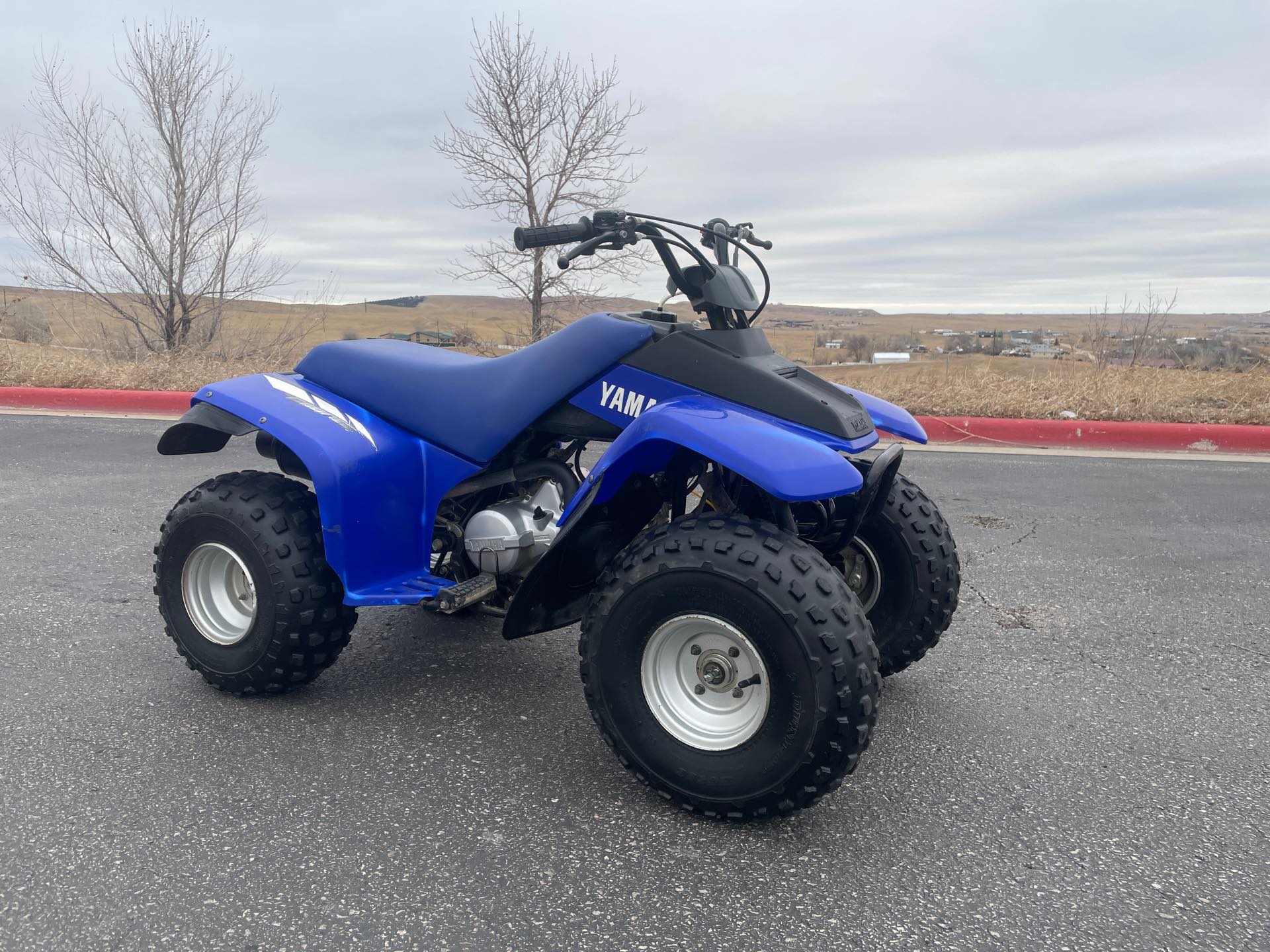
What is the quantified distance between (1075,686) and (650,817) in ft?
6.13

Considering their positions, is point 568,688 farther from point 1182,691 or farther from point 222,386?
point 1182,691

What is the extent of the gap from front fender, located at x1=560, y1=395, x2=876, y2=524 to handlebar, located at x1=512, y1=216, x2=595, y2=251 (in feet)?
1.93

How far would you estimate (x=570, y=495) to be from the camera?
11.1ft

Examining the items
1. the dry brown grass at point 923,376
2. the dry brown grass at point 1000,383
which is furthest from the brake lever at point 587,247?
the dry brown grass at point 1000,383

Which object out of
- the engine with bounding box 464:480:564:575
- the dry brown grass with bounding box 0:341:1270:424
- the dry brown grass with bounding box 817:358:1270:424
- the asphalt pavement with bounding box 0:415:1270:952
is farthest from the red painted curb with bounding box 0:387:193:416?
the engine with bounding box 464:480:564:575

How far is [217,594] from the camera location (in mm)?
3479

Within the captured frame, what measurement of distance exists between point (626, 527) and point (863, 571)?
94cm

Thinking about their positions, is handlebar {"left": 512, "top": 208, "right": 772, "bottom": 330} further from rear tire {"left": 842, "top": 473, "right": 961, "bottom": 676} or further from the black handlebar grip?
rear tire {"left": 842, "top": 473, "right": 961, "bottom": 676}

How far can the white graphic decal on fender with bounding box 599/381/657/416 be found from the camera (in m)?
2.91

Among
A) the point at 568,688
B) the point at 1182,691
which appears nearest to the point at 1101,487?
the point at 1182,691

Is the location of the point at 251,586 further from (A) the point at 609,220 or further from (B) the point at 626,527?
(A) the point at 609,220

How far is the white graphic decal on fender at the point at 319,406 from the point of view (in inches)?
128

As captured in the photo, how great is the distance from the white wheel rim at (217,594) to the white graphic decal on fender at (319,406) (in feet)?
1.92

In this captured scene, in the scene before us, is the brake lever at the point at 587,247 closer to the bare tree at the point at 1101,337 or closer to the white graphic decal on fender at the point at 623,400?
the white graphic decal on fender at the point at 623,400
